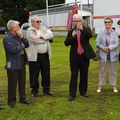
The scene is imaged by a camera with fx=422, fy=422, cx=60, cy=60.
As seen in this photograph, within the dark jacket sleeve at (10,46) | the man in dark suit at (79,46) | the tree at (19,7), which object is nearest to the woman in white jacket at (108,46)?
the man in dark suit at (79,46)

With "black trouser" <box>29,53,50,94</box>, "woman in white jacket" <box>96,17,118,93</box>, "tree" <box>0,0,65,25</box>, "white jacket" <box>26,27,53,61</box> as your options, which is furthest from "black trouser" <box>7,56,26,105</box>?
"tree" <box>0,0,65,25</box>

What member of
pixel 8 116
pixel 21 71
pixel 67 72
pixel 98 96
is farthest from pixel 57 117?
pixel 67 72

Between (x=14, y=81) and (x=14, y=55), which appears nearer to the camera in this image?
(x=14, y=55)

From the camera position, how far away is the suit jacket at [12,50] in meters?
8.70

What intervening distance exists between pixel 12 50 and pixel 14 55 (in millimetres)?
164

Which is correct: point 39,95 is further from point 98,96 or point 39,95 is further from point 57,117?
point 57,117

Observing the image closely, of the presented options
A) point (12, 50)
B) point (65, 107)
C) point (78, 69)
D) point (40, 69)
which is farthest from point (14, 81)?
point (78, 69)

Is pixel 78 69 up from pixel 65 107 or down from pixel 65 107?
up

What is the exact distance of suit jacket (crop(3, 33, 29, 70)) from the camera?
870 cm

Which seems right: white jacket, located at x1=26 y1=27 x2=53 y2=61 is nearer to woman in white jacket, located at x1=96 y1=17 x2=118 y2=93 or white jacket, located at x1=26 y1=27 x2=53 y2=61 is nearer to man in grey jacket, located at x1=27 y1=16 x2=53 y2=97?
man in grey jacket, located at x1=27 y1=16 x2=53 y2=97

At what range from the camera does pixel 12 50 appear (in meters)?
8.70

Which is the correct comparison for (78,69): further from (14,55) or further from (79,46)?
(14,55)

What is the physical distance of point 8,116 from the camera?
8273 mm

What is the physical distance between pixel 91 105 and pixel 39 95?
174cm
